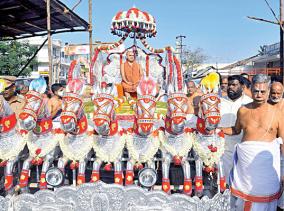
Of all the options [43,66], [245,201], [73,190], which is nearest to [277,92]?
[245,201]

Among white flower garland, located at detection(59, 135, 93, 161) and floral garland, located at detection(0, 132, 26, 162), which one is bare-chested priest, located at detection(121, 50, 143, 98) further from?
floral garland, located at detection(0, 132, 26, 162)

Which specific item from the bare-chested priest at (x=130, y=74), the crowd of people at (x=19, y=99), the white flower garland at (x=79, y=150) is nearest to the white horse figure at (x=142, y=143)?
the white flower garland at (x=79, y=150)

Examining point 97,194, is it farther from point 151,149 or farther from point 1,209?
point 1,209

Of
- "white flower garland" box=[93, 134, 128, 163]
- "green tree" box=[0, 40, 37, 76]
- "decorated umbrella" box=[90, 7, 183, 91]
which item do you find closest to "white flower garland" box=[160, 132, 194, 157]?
"white flower garland" box=[93, 134, 128, 163]

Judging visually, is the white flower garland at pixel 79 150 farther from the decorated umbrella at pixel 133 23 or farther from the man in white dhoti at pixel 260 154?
the decorated umbrella at pixel 133 23

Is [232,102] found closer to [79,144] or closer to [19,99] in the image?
[79,144]

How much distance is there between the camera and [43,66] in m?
33.6

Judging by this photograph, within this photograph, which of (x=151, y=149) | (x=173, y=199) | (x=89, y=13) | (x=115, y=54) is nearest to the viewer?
(x=173, y=199)

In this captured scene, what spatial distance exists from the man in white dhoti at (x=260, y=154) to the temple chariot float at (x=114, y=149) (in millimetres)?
278

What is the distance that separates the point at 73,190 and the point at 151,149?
0.80 meters

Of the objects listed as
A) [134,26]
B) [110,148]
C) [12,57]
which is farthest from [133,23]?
[12,57]

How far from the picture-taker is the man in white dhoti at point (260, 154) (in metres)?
2.43

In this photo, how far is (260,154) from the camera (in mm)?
2424

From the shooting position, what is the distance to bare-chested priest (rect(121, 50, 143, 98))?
197 inches
